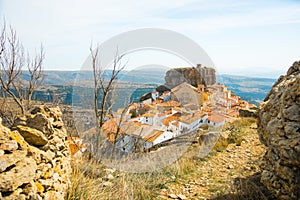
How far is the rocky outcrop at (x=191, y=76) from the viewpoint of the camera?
11.1 meters

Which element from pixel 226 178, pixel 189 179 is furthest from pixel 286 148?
pixel 189 179

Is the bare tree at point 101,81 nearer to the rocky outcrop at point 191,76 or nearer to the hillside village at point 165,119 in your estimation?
the hillside village at point 165,119

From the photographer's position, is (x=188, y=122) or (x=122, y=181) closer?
(x=122, y=181)

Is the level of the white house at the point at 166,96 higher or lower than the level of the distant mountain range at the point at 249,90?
higher

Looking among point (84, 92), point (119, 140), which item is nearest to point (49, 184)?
point (84, 92)

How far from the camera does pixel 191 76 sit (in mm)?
13516

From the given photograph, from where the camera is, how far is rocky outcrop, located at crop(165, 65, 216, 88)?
11055 mm

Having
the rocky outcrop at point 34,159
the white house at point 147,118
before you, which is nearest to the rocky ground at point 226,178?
the rocky outcrop at point 34,159

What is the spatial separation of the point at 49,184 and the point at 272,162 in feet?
9.28

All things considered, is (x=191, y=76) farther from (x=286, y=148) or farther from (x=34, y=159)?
(x=34, y=159)

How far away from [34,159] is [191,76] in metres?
11.8

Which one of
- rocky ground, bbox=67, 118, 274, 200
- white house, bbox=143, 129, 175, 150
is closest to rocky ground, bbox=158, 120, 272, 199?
rocky ground, bbox=67, 118, 274, 200

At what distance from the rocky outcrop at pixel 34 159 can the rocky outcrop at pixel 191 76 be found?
24.7 feet

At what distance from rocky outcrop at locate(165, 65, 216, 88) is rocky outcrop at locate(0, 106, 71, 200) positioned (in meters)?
7.53
